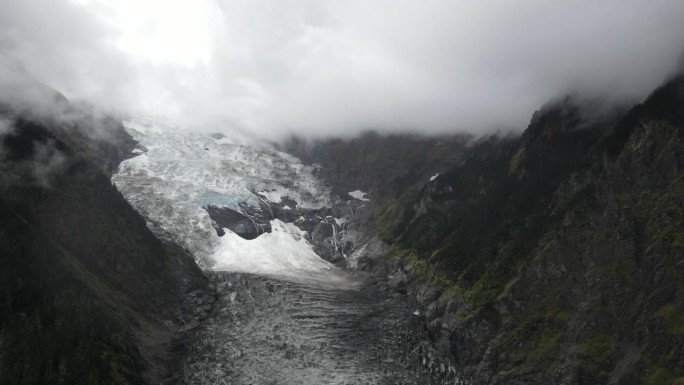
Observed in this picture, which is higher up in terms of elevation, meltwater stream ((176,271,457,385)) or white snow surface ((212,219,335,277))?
white snow surface ((212,219,335,277))

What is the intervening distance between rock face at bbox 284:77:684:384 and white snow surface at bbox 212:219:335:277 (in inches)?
1754

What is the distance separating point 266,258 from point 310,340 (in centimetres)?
7810

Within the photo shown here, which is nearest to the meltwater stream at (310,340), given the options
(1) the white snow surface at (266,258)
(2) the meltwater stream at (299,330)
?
(2) the meltwater stream at (299,330)

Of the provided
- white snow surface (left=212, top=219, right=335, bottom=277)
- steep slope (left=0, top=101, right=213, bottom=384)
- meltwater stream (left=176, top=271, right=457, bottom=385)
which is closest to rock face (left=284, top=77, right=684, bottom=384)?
meltwater stream (left=176, top=271, right=457, bottom=385)

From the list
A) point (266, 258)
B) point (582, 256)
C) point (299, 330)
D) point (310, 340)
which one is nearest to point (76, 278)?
point (299, 330)

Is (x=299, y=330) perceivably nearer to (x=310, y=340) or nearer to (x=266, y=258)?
(x=310, y=340)

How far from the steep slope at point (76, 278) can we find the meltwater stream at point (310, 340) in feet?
23.3

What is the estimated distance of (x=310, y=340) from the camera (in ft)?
352

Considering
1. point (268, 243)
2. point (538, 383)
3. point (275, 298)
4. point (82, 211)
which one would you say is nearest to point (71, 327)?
point (82, 211)

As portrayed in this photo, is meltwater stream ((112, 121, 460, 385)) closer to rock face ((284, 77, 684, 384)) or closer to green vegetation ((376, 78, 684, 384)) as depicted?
rock face ((284, 77, 684, 384))

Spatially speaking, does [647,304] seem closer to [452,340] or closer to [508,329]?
[508,329]

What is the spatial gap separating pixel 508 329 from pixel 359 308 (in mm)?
42030

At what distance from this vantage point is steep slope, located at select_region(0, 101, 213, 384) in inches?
3056

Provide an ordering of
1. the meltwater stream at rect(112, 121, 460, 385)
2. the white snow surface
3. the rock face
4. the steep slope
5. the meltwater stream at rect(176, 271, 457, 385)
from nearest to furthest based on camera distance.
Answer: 1. the rock face
2. the steep slope
3. the meltwater stream at rect(176, 271, 457, 385)
4. the meltwater stream at rect(112, 121, 460, 385)
5. the white snow surface
